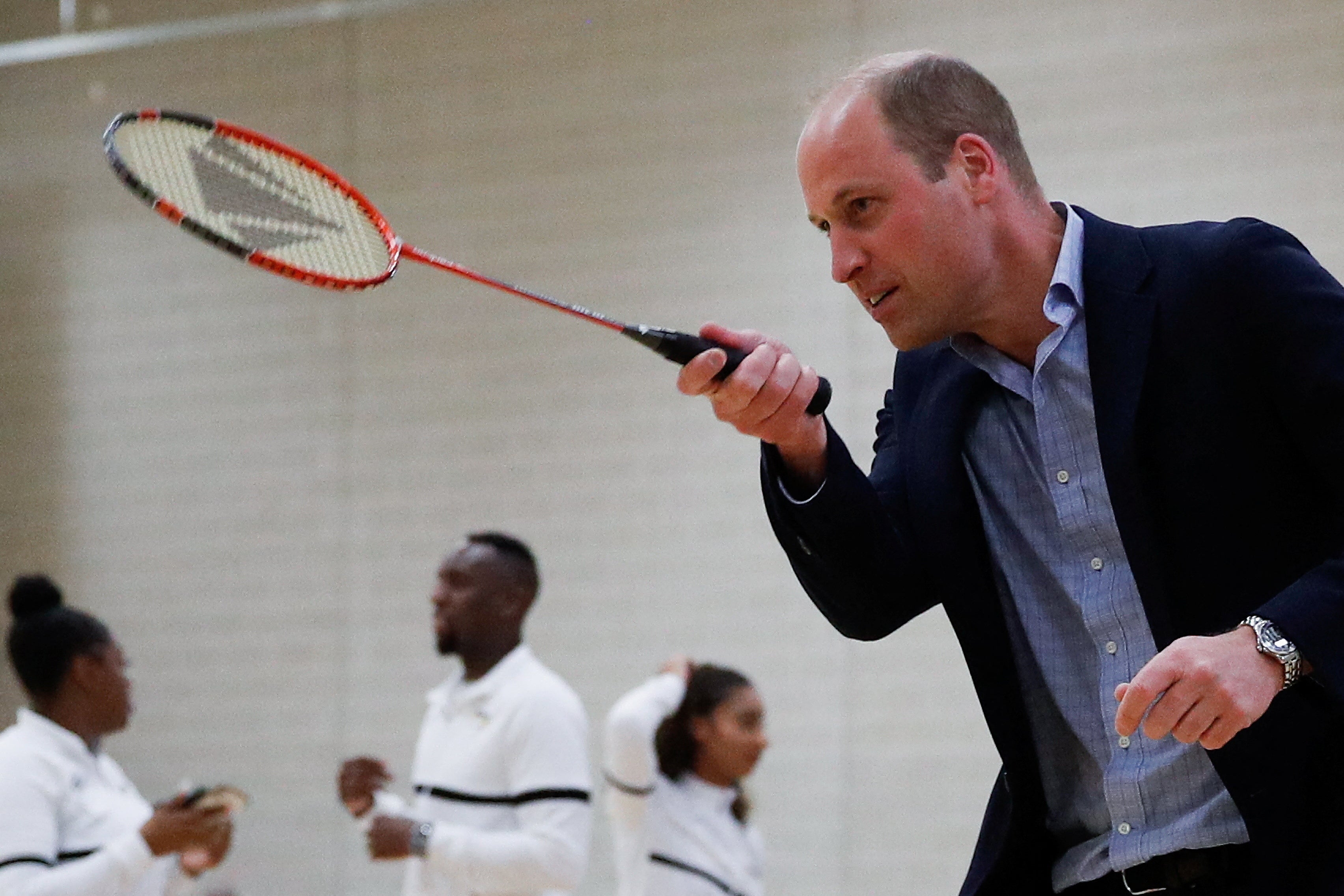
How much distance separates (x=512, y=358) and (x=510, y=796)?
125 inches

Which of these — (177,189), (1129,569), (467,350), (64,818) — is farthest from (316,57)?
(1129,569)

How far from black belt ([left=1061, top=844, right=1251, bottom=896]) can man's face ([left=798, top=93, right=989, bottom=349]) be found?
0.70 m

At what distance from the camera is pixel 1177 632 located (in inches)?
77.8

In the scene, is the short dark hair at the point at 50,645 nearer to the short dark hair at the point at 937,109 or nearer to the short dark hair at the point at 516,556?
the short dark hair at the point at 516,556

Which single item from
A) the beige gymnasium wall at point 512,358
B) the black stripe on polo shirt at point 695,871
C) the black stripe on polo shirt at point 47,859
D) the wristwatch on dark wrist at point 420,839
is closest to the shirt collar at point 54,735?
the black stripe on polo shirt at point 47,859

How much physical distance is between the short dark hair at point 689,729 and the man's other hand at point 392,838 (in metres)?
1.34

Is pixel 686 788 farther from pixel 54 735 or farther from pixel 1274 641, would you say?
pixel 1274 641

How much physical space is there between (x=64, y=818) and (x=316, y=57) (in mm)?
4796

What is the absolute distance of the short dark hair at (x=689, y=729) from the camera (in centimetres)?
637

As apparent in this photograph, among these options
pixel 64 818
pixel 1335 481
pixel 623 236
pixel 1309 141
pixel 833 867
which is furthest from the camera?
pixel 623 236

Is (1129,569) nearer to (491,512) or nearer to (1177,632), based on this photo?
(1177,632)

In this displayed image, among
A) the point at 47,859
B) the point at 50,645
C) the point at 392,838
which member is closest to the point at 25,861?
the point at 47,859

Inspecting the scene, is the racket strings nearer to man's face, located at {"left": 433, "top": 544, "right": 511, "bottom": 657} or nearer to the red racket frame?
the red racket frame

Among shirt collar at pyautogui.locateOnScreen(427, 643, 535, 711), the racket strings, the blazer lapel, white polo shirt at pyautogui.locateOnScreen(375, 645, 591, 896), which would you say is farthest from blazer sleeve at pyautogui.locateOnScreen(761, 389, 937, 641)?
shirt collar at pyautogui.locateOnScreen(427, 643, 535, 711)
